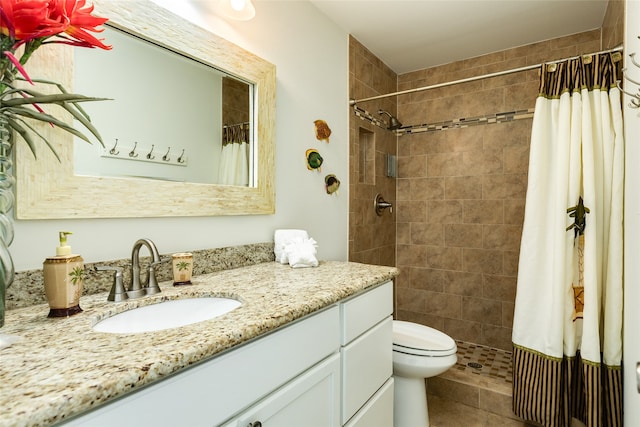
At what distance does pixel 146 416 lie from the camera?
A: 618mm

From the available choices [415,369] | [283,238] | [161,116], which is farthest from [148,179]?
[415,369]

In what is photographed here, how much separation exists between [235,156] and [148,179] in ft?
1.41

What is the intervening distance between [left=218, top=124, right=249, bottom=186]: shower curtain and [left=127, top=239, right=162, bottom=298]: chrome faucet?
48 cm

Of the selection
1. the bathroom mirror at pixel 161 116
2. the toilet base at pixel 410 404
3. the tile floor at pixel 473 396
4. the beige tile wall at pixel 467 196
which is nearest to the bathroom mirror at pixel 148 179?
the bathroom mirror at pixel 161 116

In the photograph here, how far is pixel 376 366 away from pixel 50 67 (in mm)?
1524

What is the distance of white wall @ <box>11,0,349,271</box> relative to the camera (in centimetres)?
108

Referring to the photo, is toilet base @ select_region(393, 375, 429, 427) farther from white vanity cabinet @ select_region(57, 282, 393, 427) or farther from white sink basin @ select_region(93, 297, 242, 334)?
white sink basin @ select_region(93, 297, 242, 334)

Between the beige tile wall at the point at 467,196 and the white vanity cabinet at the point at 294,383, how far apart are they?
1.56m

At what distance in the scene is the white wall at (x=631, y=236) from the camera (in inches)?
47.0

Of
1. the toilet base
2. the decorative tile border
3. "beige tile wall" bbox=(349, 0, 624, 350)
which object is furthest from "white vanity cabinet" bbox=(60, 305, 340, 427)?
the decorative tile border

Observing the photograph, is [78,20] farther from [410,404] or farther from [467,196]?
[467,196]

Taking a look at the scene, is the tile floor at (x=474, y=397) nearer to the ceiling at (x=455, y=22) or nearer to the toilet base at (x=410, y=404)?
the toilet base at (x=410, y=404)

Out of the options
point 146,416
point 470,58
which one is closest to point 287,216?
point 146,416

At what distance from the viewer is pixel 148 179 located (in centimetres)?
122
